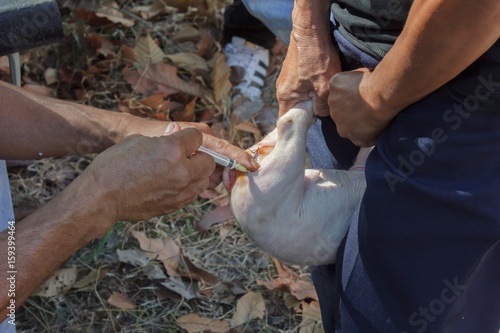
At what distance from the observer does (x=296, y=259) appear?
5.43ft

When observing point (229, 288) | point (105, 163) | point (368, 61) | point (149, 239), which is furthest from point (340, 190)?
point (149, 239)

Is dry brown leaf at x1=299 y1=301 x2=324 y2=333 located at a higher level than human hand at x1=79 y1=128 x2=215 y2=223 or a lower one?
lower

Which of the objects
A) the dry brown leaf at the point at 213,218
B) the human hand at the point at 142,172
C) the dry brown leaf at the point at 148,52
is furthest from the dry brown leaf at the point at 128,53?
the human hand at the point at 142,172

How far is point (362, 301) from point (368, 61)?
474 millimetres

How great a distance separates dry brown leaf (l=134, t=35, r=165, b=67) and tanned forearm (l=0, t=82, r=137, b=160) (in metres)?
1.33

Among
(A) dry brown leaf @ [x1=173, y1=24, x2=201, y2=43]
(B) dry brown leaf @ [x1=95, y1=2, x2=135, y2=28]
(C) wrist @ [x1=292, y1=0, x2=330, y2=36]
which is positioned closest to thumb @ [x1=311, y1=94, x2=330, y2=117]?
(C) wrist @ [x1=292, y1=0, x2=330, y2=36]

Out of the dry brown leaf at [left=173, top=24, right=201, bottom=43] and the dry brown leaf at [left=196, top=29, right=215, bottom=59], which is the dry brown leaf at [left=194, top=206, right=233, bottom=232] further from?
the dry brown leaf at [left=173, top=24, right=201, bottom=43]

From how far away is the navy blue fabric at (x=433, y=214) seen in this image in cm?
135

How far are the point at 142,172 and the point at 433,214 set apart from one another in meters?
0.59

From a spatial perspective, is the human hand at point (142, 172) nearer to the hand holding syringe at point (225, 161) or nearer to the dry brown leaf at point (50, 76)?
the hand holding syringe at point (225, 161)

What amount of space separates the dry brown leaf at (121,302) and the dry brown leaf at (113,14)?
56.7 inches

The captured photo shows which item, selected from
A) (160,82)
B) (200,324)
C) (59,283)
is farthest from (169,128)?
(160,82)

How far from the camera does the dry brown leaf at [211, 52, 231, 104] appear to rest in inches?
121

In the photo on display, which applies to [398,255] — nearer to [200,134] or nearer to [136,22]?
[200,134]
